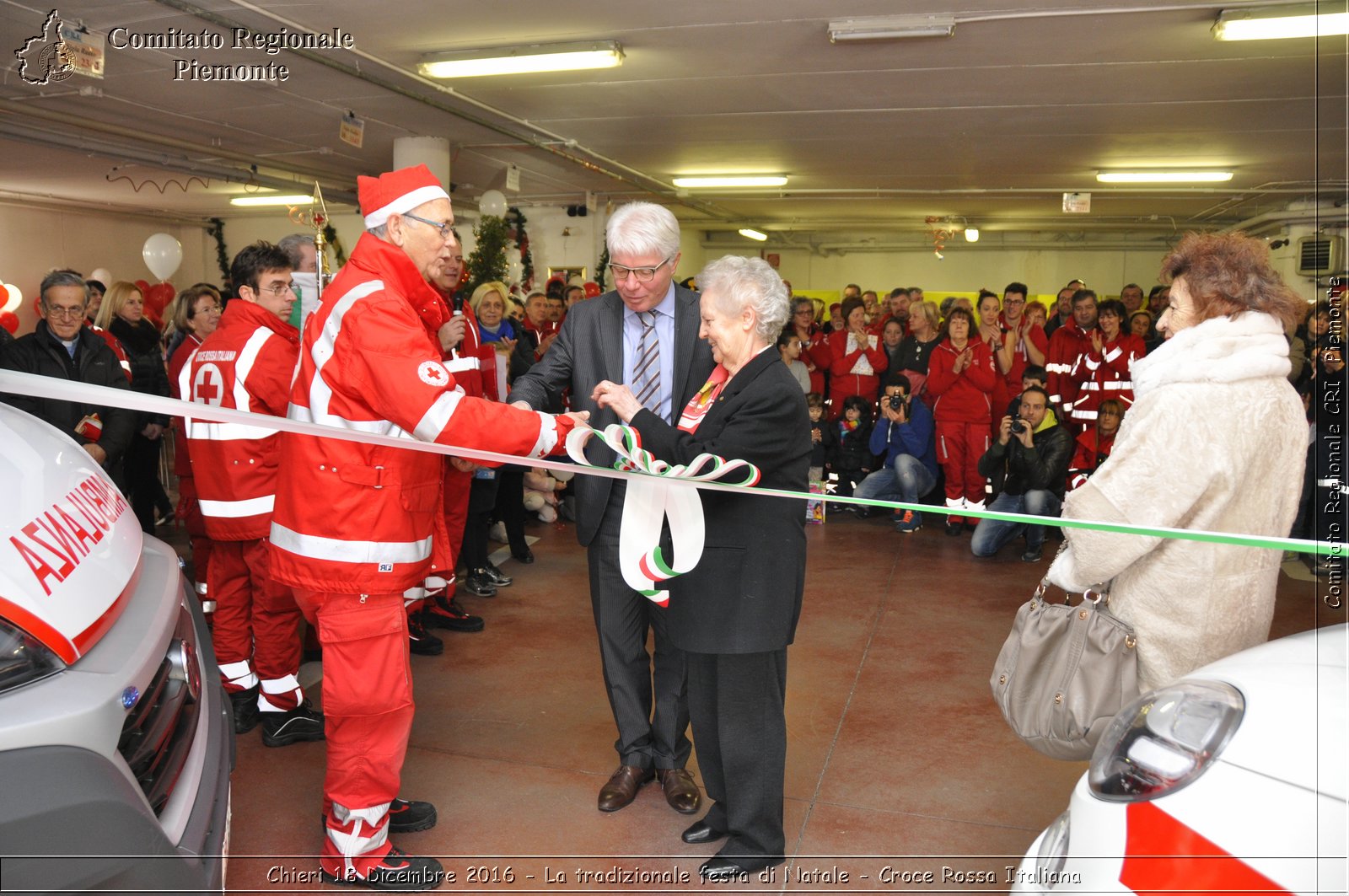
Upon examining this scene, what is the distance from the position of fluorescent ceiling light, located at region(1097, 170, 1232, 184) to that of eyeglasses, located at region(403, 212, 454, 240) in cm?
1173

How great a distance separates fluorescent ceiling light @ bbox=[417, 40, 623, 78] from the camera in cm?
709

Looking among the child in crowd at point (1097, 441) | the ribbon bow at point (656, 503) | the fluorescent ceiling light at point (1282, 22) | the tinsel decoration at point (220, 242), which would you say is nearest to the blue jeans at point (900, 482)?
the child in crowd at point (1097, 441)

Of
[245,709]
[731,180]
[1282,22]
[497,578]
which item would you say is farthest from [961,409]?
[731,180]

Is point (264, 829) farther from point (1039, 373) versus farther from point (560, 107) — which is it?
point (560, 107)

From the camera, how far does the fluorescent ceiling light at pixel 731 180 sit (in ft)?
43.5

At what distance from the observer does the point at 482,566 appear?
18.5ft

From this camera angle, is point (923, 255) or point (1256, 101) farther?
point (923, 255)

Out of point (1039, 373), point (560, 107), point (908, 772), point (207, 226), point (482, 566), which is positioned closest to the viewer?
point (908, 772)

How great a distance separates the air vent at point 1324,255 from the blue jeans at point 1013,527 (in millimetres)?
8985

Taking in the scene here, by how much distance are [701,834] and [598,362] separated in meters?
1.45

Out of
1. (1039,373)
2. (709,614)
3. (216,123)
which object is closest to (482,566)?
(709,614)

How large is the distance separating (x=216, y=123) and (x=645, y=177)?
5334 millimetres

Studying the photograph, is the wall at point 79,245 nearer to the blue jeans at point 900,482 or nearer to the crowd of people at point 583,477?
the blue jeans at point 900,482

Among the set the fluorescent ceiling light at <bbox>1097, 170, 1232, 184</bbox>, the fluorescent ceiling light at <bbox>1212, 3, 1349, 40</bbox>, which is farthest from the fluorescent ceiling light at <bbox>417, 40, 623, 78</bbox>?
the fluorescent ceiling light at <bbox>1097, 170, 1232, 184</bbox>
